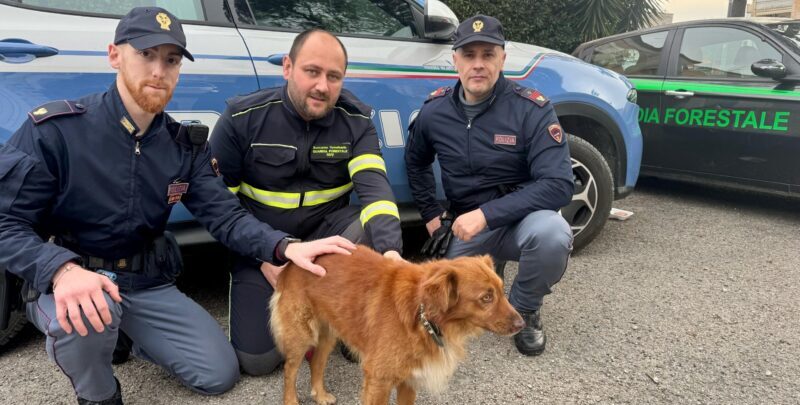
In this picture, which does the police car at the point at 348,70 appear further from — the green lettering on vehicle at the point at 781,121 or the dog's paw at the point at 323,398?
the green lettering on vehicle at the point at 781,121

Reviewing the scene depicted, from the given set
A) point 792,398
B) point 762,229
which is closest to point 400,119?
point 792,398

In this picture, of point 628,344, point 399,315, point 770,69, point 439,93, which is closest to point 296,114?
point 439,93

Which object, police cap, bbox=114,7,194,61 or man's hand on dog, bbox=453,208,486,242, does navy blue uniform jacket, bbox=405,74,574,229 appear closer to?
man's hand on dog, bbox=453,208,486,242

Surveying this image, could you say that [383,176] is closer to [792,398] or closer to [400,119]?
[400,119]

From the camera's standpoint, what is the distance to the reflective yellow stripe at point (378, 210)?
2.79m

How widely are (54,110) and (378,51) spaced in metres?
1.89

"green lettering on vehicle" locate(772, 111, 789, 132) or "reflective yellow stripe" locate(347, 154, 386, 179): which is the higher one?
"reflective yellow stripe" locate(347, 154, 386, 179)

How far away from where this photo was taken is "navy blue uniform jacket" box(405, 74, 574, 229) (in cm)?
303

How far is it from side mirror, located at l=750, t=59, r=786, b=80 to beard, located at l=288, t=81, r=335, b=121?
420 cm

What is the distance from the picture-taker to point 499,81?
3291 millimetres

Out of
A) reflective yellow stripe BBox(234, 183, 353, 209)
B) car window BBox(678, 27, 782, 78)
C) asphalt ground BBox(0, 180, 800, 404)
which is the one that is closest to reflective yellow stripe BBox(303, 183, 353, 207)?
reflective yellow stripe BBox(234, 183, 353, 209)

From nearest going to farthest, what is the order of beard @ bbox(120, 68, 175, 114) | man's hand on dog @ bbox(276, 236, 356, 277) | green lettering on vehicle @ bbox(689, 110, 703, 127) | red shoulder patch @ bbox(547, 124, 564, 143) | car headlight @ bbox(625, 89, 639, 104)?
beard @ bbox(120, 68, 175, 114) → man's hand on dog @ bbox(276, 236, 356, 277) → red shoulder patch @ bbox(547, 124, 564, 143) → car headlight @ bbox(625, 89, 639, 104) → green lettering on vehicle @ bbox(689, 110, 703, 127)

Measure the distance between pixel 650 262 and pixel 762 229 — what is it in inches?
65.7

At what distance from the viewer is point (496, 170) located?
3279 millimetres
